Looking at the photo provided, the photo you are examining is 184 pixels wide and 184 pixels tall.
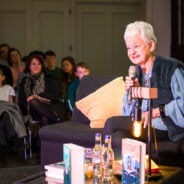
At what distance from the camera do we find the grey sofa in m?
3.33

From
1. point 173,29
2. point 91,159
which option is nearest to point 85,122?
point 91,159

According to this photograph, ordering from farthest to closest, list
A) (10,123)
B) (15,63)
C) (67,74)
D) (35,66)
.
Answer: (15,63), (67,74), (35,66), (10,123)

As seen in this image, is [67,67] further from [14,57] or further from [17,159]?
[17,159]

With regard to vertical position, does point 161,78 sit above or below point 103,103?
above

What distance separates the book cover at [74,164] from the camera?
2.29 metres

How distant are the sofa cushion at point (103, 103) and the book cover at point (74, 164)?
5.61 ft

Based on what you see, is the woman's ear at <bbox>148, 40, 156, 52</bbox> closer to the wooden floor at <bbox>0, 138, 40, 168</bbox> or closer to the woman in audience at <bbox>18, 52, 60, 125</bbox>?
the wooden floor at <bbox>0, 138, 40, 168</bbox>

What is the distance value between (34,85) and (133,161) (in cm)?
350

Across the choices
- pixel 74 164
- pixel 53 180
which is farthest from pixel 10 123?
pixel 74 164

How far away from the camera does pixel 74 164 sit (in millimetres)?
2303

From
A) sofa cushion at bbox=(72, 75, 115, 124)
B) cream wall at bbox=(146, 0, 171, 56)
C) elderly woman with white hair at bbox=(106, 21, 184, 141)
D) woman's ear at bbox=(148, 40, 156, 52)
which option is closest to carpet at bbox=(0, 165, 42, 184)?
sofa cushion at bbox=(72, 75, 115, 124)

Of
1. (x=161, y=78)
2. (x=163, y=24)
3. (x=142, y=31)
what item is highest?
(x=163, y=24)

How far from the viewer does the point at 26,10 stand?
820 cm

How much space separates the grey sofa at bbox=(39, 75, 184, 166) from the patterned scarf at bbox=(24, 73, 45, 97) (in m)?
1.28
